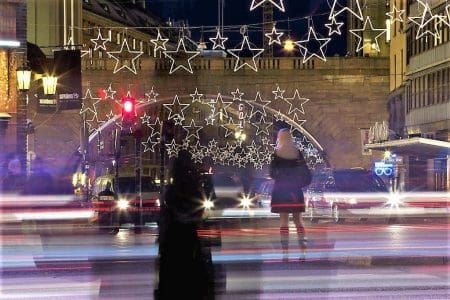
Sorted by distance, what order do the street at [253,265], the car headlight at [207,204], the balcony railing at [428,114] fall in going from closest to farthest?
the car headlight at [207,204]
the street at [253,265]
the balcony railing at [428,114]

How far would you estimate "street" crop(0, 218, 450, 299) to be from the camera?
9188 millimetres

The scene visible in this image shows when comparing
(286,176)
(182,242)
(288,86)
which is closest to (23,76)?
(286,176)

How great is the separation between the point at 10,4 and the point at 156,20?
67.2 m

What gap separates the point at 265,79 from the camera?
48281 mm

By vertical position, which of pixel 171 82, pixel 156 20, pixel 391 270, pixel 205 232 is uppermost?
pixel 156 20

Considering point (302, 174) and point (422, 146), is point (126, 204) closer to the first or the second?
point (302, 174)

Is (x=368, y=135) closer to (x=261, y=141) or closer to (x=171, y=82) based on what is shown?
(x=171, y=82)

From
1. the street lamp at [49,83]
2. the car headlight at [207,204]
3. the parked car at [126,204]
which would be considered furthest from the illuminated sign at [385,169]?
the car headlight at [207,204]

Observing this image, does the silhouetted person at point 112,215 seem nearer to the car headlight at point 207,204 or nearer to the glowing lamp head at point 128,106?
the glowing lamp head at point 128,106

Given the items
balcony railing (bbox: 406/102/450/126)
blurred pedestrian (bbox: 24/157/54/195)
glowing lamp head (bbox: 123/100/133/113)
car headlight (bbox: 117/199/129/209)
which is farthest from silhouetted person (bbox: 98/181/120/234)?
balcony railing (bbox: 406/102/450/126)

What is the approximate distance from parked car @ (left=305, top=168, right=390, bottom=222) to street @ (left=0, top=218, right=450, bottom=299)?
370 centimetres

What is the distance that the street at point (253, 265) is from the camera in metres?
9.19

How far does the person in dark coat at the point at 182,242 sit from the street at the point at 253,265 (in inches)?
→ 16.4

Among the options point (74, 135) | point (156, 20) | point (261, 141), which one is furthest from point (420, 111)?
point (156, 20)
